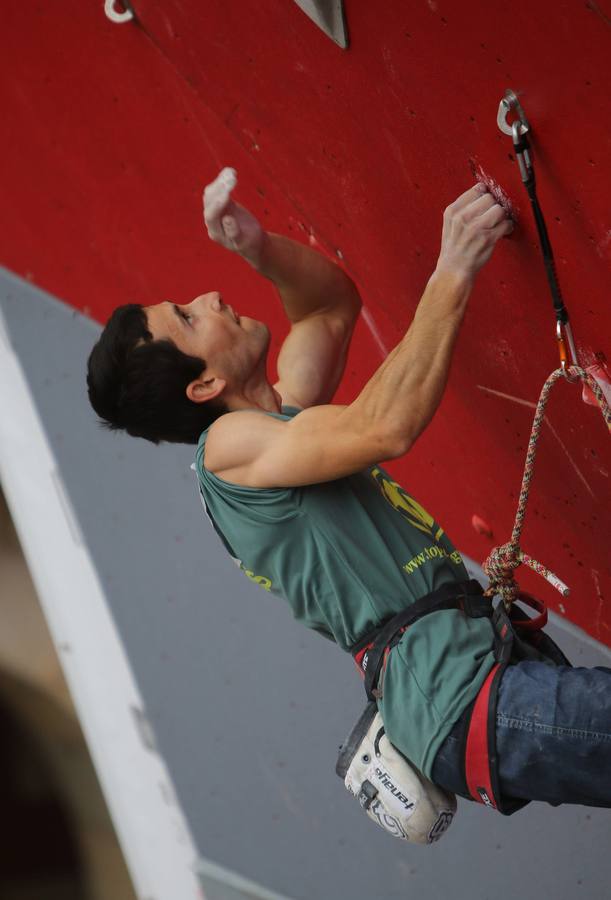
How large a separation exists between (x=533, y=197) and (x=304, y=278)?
1.52 feet

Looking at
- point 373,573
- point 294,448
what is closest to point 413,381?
point 294,448

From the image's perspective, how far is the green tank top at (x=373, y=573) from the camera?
48.3 inches

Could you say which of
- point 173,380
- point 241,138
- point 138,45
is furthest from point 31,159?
point 173,380

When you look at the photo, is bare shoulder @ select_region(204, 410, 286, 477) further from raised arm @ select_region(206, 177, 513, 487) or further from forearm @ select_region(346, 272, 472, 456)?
forearm @ select_region(346, 272, 472, 456)

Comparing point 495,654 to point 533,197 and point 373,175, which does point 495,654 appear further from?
point 373,175

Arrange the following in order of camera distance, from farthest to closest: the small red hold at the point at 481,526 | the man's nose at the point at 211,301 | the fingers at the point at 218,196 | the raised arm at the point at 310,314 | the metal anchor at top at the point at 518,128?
the small red hold at the point at 481,526
the raised arm at the point at 310,314
the man's nose at the point at 211,301
the fingers at the point at 218,196
the metal anchor at top at the point at 518,128

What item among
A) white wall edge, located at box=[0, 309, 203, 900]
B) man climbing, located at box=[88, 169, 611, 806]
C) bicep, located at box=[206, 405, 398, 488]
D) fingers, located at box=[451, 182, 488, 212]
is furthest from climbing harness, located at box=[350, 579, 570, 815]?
white wall edge, located at box=[0, 309, 203, 900]

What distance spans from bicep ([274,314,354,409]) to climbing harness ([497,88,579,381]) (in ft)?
1.34

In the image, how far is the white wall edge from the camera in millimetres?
2584

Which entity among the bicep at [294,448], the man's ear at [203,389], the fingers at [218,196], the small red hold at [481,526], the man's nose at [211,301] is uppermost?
the fingers at [218,196]

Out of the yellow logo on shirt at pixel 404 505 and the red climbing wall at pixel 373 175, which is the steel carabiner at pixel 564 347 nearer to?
the red climbing wall at pixel 373 175

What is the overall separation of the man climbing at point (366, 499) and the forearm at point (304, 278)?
0.04 ft

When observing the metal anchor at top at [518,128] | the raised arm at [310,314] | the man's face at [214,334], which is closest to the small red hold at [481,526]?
the raised arm at [310,314]

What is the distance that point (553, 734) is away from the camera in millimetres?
1146
